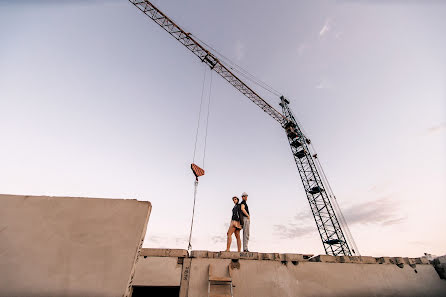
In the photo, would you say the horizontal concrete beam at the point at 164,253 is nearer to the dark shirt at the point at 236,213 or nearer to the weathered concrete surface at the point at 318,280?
the weathered concrete surface at the point at 318,280

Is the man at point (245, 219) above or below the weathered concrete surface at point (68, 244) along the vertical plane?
above

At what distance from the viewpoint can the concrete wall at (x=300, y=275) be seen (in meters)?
3.55

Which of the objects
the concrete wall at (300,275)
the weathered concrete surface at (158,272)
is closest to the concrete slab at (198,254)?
the concrete wall at (300,275)

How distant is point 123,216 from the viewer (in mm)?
1973

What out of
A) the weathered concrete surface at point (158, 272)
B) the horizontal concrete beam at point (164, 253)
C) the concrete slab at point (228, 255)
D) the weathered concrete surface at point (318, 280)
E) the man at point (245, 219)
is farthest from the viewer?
the man at point (245, 219)

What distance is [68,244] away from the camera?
1819mm

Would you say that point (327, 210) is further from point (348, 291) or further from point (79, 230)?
point (79, 230)

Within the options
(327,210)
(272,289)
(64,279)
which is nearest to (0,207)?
(64,279)

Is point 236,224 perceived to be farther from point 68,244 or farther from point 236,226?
point 68,244

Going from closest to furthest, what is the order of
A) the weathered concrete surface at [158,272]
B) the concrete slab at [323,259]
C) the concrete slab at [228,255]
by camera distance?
1. the weathered concrete surface at [158,272]
2. the concrete slab at [228,255]
3. the concrete slab at [323,259]

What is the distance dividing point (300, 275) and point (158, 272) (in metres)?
2.75

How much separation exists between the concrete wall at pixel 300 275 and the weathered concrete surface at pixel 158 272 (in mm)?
15

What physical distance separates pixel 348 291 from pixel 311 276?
0.75 meters

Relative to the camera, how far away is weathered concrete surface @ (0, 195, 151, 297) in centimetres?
166
